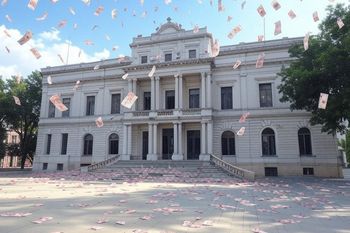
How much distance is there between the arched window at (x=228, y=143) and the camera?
29531 mm

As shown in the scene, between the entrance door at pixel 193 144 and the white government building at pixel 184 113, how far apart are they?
0.11 meters

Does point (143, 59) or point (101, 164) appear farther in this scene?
point (143, 59)

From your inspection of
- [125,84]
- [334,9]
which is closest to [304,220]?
[334,9]

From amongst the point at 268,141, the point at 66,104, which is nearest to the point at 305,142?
the point at 268,141

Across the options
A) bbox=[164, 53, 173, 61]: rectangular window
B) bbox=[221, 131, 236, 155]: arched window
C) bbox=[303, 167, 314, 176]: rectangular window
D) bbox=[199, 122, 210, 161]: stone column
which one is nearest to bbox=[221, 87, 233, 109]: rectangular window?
bbox=[221, 131, 236, 155]: arched window

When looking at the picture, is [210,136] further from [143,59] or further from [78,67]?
[78,67]

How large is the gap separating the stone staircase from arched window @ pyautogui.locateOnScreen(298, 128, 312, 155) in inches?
350

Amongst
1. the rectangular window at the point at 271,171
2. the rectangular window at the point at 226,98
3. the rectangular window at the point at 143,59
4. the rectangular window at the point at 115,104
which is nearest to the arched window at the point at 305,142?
the rectangular window at the point at 271,171

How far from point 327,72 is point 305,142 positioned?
1021cm

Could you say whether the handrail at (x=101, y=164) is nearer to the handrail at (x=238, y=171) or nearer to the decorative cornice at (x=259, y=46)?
the handrail at (x=238, y=171)

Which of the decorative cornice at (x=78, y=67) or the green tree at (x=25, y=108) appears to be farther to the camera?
the green tree at (x=25, y=108)

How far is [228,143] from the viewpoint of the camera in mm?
29672

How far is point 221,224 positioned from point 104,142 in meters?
28.1

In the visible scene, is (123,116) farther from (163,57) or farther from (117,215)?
(117,215)
